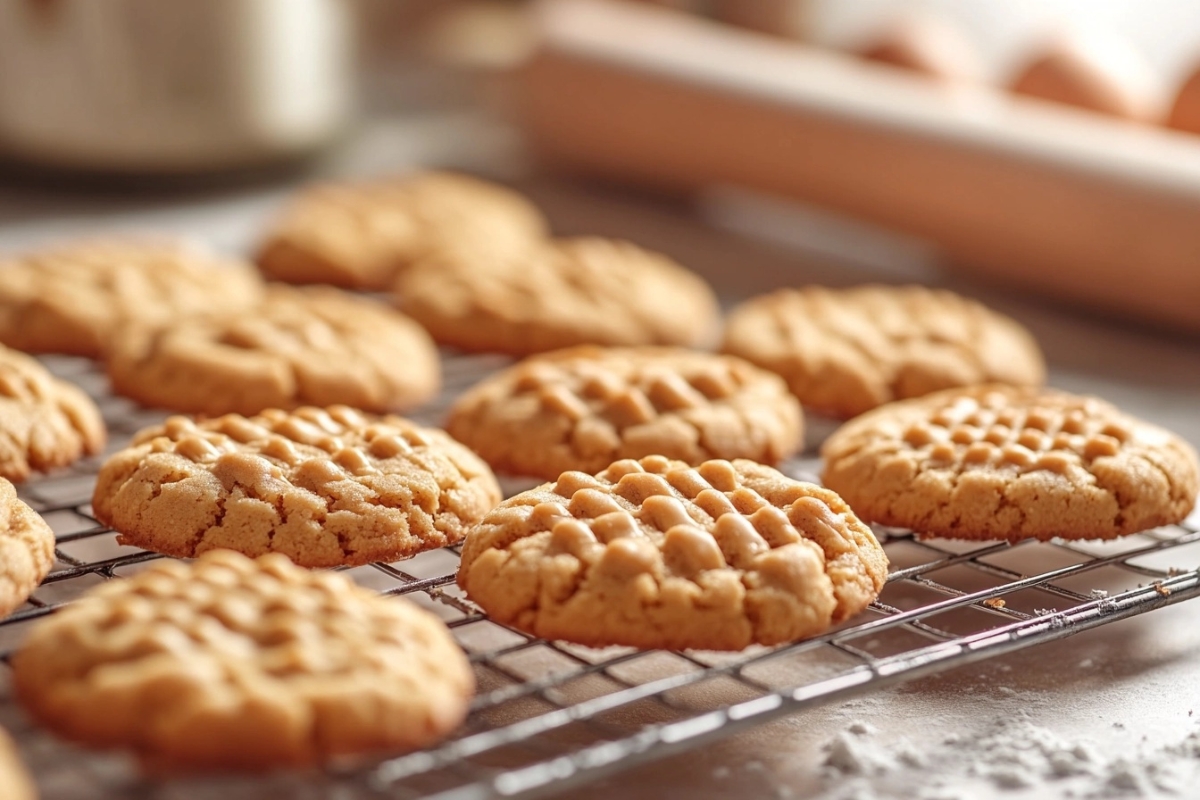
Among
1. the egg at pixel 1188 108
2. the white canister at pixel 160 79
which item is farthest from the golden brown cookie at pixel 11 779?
the egg at pixel 1188 108

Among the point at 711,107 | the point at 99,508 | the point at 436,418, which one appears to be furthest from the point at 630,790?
the point at 711,107

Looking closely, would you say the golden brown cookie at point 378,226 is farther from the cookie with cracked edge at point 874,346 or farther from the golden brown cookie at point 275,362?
the cookie with cracked edge at point 874,346

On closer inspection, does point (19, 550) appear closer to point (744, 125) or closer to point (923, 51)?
point (744, 125)

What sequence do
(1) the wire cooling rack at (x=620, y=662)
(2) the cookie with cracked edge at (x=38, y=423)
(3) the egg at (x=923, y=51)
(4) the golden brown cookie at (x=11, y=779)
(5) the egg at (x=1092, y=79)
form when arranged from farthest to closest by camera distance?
(3) the egg at (x=923, y=51) < (5) the egg at (x=1092, y=79) < (2) the cookie with cracked edge at (x=38, y=423) < (1) the wire cooling rack at (x=620, y=662) < (4) the golden brown cookie at (x=11, y=779)

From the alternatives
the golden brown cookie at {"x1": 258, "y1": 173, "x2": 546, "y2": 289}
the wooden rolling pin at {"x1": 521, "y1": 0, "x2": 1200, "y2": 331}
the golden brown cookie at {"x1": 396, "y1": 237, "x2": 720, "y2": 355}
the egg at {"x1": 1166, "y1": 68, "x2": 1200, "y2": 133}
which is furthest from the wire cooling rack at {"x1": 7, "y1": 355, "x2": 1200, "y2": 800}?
the egg at {"x1": 1166, "y1": 68, "x2": 1200, "y2": 133}

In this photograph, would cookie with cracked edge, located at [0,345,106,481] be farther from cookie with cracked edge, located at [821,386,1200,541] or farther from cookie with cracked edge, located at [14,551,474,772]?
cookie with cracked edge, located at [821,386,1200,541]

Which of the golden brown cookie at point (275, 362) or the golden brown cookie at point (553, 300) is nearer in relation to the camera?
the golden brown cookie at point (275, 362)
